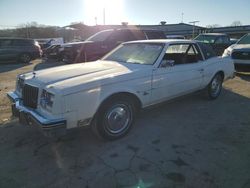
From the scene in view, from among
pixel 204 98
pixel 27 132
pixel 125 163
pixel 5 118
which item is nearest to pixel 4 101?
pixel 5 118

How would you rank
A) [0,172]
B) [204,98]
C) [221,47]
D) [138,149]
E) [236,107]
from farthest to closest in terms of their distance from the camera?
A: [221,47]
[204,98]
[236,107]
[138,149]
[0,172]

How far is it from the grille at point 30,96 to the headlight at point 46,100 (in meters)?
0.19

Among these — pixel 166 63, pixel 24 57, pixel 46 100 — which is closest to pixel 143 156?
pixel 46 100

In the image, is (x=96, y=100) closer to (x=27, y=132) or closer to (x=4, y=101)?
(x=27, y=132)

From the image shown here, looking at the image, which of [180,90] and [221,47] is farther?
[221,47]

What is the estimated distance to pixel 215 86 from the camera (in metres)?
6.12

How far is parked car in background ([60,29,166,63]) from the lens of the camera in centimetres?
1048

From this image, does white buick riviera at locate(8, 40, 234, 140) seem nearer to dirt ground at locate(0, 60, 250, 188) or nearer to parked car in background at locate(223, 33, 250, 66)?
dirt ground at locate(0, 60, 250, 188)

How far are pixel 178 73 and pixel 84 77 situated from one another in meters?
2.03

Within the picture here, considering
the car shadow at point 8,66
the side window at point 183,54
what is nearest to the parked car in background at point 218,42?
the side window at point 183,54

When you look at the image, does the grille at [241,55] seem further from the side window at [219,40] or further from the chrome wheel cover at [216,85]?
the side window at [219,40]

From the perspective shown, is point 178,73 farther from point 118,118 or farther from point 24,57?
point 24,57

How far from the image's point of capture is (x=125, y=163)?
3271 millimetres

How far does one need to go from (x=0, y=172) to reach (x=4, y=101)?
353cm
